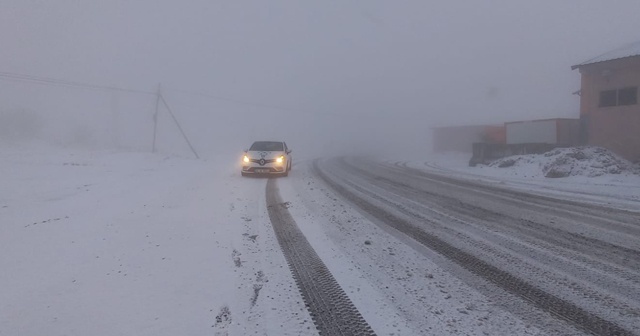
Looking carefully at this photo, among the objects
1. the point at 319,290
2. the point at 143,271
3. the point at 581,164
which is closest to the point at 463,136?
the point at 581,164

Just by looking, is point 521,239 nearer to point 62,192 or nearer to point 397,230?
point 397,230

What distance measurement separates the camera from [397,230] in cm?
640

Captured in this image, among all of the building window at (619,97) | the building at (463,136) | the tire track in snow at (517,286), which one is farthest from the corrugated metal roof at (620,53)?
the tire track in snow at (517,286)

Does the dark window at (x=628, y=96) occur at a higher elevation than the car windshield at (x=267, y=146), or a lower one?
higher

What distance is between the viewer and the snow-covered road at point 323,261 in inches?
126

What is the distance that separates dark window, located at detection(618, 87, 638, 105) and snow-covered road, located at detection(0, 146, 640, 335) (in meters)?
15.8

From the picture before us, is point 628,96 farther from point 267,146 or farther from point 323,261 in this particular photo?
point 323,261

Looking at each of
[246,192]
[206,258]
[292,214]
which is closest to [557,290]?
[206,258]

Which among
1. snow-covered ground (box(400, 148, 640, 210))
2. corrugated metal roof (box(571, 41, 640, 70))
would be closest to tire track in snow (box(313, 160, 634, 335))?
snow-covered ground (box(400, 148, 640, 210))

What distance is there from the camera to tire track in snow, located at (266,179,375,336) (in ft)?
10.2

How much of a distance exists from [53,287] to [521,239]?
19.1 ft

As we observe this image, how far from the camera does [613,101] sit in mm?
22031

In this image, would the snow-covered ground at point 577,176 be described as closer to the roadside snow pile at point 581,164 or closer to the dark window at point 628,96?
the roadside snow pile at point 581,164

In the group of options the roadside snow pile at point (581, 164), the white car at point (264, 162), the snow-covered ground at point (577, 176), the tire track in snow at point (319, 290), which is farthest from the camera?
the roadside snow pile at point (581, 164)
